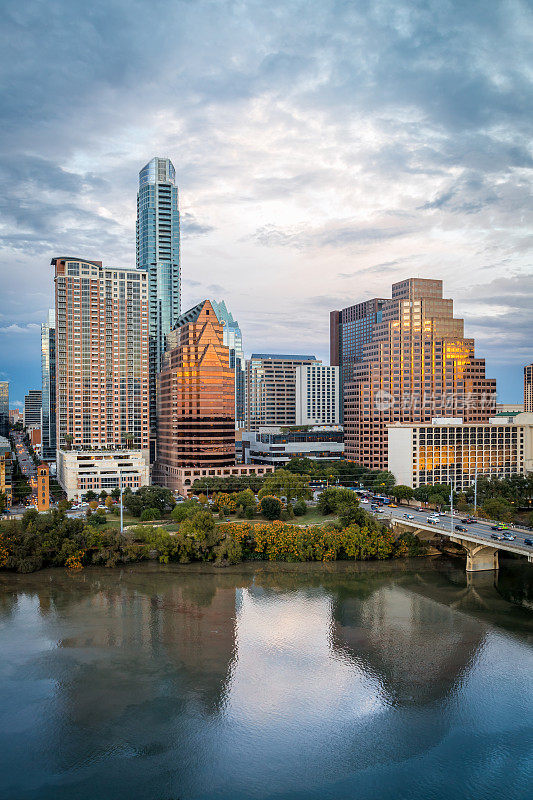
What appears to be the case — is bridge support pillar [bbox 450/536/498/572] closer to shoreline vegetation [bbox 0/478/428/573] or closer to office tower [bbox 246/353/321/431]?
shoreline vegetation [bbox 0/478/428/573]

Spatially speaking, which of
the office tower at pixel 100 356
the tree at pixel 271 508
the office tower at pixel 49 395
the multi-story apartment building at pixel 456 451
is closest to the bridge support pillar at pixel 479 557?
the tree at pixel 271 508

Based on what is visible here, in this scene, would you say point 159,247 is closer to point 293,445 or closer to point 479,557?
point 293,445

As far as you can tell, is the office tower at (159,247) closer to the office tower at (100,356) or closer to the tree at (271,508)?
the office tower at (100,356)

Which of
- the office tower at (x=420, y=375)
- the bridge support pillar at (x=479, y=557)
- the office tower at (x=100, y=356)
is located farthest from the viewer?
the office tower at (x=420, y=375)

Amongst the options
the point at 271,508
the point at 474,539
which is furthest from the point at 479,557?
the point at 271,508

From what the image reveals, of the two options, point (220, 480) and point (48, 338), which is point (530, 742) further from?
point (48, 338)

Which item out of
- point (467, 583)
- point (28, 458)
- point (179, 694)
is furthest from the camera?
point (28, 458)

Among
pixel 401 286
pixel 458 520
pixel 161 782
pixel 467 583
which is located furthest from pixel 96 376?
pixel 161 782
